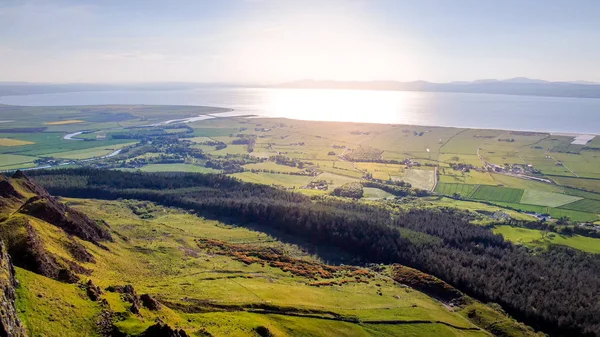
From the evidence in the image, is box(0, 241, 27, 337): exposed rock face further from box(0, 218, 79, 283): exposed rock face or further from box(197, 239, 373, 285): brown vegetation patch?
box(197, 239, 373, 285): brown vegetation patch

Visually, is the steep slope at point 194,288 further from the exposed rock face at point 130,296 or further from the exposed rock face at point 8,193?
the exposed rock face at point 8,193

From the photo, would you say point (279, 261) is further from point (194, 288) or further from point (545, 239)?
point (545, 239)

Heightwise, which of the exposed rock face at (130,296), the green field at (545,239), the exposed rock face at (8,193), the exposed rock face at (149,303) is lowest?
the green field at (545,239)

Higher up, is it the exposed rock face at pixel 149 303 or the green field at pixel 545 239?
the exposed rock face at pixel 149 303

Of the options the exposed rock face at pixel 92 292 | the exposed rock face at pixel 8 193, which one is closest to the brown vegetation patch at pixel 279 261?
the exposed rock face at pixel 8 193

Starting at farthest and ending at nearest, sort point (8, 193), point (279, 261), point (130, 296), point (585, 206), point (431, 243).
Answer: point (585, 206) < point (431, 243) < point (279, 261) < point (8, 193) < point (130, 296)

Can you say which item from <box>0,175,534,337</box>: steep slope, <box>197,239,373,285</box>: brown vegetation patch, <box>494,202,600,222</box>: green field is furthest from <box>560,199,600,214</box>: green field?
<box>197,239,373,285</box>: brown vegetation patch

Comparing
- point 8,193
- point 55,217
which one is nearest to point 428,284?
point 55,217
